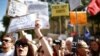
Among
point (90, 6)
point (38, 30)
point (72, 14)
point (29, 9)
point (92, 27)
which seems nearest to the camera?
point (38, 30)

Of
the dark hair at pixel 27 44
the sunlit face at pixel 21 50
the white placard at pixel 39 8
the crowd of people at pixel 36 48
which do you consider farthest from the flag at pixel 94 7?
the sunlit face at pixel 21 50

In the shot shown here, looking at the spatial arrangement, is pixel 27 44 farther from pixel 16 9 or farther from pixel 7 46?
pixel 16 9

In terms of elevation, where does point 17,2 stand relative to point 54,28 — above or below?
above

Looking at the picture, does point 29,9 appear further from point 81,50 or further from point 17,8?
point 81,50

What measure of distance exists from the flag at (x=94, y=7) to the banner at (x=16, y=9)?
2.97 m

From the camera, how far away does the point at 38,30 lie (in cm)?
589

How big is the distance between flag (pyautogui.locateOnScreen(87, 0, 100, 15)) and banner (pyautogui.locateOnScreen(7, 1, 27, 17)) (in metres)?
Result: 2.97

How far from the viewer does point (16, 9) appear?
9.30m

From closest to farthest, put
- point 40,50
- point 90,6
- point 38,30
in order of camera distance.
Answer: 1. point 38,30
2. point 40,50
3. point 90,6

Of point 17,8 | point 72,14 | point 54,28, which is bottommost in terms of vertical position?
point 54,28

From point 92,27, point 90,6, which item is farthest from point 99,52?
point 92,27

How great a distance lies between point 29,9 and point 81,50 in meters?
3.73

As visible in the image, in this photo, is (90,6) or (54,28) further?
(54,28)

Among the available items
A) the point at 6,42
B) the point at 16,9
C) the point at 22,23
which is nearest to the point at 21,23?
the point at 22,23
